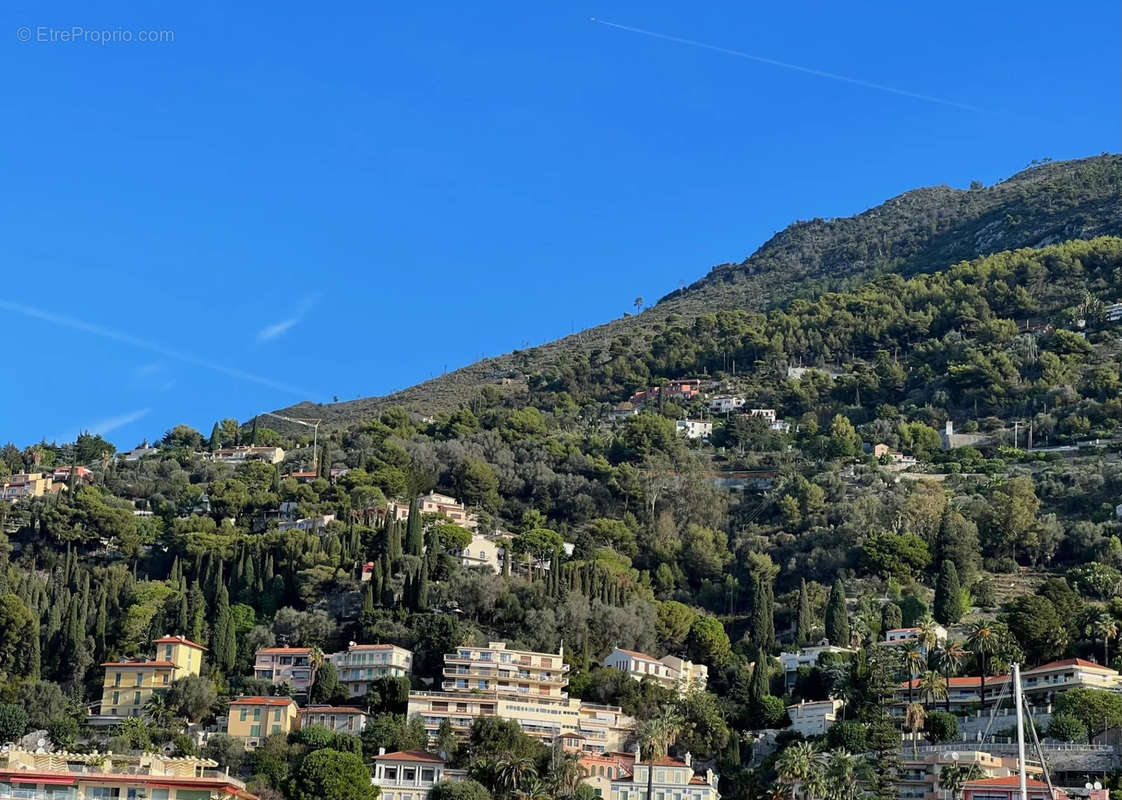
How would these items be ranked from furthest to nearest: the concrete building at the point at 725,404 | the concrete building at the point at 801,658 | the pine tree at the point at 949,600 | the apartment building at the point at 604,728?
the concrete building at the point at 725,404
the pine tree at the point at 949,600
the concrete building at the point at 801,658
the apartment building at the point at 604,728

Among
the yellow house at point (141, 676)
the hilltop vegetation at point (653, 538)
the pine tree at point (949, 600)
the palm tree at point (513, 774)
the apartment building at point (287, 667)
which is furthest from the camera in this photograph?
the pine tree at point (949, 600)

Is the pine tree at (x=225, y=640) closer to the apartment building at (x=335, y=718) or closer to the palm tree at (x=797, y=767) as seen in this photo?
the apartment building at (x=335, y=718)

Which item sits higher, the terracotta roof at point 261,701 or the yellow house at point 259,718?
the terracotta roof at point 261,701

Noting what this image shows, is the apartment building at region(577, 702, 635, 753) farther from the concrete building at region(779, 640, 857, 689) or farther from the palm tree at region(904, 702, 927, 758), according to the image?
the palm tree at region(904, 702, 927, 758)

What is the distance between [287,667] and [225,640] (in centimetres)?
353

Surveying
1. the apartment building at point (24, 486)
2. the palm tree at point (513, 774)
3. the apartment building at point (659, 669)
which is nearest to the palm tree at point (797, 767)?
the palm tree at point (513, 774)

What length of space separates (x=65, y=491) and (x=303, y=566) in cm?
2334

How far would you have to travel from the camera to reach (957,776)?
71.3 metres

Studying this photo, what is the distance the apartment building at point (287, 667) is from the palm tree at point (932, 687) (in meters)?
28.7

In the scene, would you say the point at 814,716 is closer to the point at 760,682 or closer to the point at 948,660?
the point at 760,682

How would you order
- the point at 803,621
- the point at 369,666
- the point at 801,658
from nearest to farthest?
the point at 369,666, the point at 801,658, the point at 803,621

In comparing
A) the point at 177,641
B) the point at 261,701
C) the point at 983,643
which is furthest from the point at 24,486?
the point at 983,643

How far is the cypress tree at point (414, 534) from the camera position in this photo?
9978cm

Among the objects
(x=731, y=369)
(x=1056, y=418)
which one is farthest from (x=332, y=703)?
(x=731, y=369)
